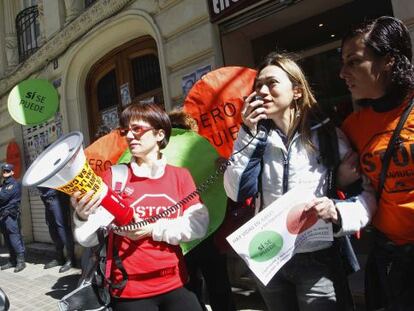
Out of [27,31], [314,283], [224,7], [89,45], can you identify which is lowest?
[314,283]

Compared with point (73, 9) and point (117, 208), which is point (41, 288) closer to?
point (117, 208)

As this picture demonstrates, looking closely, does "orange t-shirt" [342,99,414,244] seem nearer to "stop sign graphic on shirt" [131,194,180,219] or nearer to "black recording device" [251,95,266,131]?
"black recording device" [251,95,266,131]

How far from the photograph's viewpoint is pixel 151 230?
1.84 meters

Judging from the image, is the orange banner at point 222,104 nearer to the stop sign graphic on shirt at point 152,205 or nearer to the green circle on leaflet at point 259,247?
the stop sign graphic on shirt at point 152,205

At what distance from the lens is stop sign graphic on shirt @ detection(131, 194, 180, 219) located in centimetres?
188

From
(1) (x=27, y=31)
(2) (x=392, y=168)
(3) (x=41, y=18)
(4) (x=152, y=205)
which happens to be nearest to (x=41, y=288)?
(4) (x=152, y=205)

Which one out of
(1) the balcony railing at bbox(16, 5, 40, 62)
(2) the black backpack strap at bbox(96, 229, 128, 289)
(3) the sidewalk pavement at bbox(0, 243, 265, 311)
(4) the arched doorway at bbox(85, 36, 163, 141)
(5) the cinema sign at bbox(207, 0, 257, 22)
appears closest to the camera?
(2) the black backpack strap at bbox(96, 229, 128, 289)

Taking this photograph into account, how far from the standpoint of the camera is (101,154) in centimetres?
292

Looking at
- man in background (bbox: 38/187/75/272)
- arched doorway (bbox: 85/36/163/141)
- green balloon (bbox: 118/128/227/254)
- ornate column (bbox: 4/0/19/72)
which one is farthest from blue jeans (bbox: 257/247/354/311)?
ornate column (bbox: 4/0/19/72)

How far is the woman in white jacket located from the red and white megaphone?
20.7 inches

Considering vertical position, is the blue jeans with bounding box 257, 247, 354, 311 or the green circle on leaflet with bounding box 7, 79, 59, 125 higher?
the green circle on leaflet with bounding box 7, 79, 59, 125

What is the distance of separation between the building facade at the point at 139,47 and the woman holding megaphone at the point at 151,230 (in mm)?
2856

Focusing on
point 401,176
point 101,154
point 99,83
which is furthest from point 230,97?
point 99,83

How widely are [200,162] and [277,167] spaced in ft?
2.71
